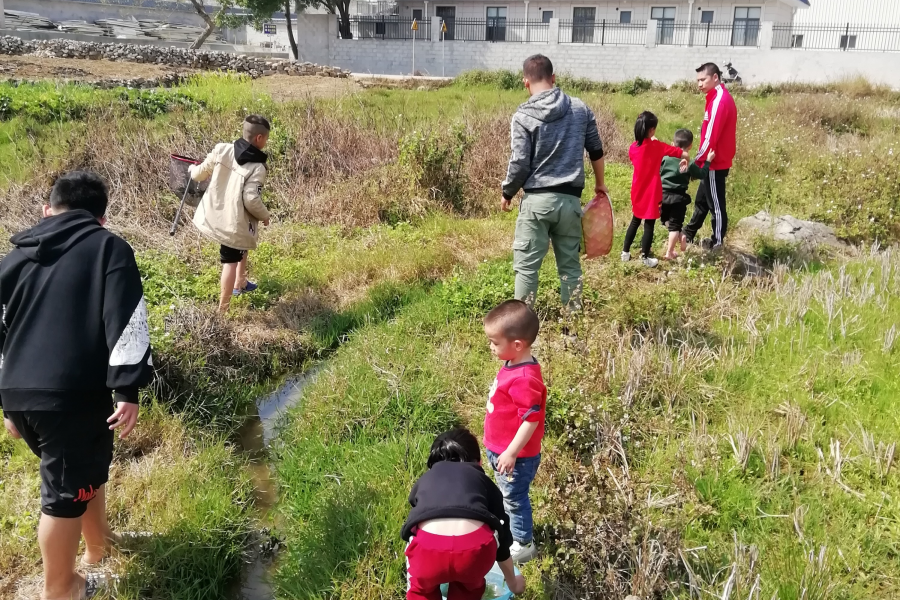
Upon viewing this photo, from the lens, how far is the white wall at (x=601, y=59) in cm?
2667

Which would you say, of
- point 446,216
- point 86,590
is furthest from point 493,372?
point 446,216

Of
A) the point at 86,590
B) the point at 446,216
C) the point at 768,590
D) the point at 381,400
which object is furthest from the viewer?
the point at 446,216

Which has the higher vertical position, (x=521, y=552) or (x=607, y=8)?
(x=607, y=8)

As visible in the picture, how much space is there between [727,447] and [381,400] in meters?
2.24

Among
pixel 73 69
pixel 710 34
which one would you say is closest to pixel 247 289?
pixel 73 69

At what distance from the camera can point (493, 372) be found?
4.93 m

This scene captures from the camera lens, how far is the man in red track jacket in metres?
6.39

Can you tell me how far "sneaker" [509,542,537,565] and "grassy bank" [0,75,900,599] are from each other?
0.21 ft

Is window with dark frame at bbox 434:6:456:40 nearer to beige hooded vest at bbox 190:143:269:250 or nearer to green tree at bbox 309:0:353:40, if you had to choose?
green tree at bbox 309:0:353:40

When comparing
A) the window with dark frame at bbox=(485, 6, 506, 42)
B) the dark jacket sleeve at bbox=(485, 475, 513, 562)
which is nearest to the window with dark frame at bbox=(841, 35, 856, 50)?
the window with dark frame at bbox=(485, 6, 506, 42)

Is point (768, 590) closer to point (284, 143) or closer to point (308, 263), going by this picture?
point (308, 263)

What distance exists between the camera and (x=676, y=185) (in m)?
6.66

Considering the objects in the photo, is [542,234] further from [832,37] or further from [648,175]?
[832,37]

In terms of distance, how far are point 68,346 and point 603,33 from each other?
33686 millimetres
